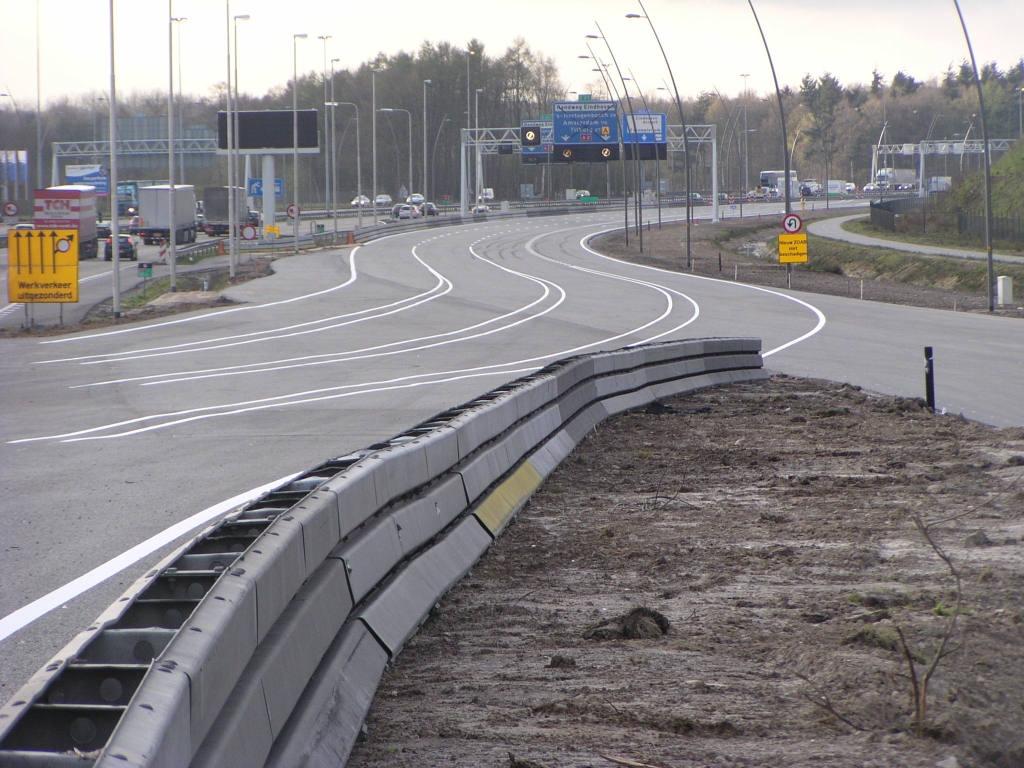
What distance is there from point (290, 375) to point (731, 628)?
15883 mm

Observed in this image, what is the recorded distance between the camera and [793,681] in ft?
15.0

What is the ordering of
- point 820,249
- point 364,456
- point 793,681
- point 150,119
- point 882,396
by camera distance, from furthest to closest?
1. point 150,119
2. point 820,249
3. point 882,396
4. point 364,456
5. point 793,681

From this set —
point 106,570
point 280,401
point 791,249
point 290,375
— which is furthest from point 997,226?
point 106,570

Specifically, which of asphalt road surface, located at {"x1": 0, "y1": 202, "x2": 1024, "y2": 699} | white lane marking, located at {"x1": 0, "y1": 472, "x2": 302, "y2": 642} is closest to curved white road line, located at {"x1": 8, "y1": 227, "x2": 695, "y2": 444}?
asphalt road surface, located at {"x1": 0, "y1": 202, "x2": 1024, "y2": 699}

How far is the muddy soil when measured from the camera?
157 inches

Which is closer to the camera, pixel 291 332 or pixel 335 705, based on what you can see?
pixel 335 705

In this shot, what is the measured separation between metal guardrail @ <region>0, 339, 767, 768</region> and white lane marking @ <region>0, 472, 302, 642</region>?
1.67 m

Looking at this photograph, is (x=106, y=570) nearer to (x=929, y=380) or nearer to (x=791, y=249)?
(x=929, y=380)

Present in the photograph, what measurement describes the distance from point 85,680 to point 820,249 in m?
65.7

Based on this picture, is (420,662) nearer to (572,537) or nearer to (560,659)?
(560,659)

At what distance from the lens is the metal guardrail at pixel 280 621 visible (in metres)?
2.81

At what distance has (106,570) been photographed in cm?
693

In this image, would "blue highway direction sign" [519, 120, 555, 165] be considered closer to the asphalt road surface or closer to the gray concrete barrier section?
the asphalt road surface

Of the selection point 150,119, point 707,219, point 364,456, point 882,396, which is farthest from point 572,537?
point 150,119
